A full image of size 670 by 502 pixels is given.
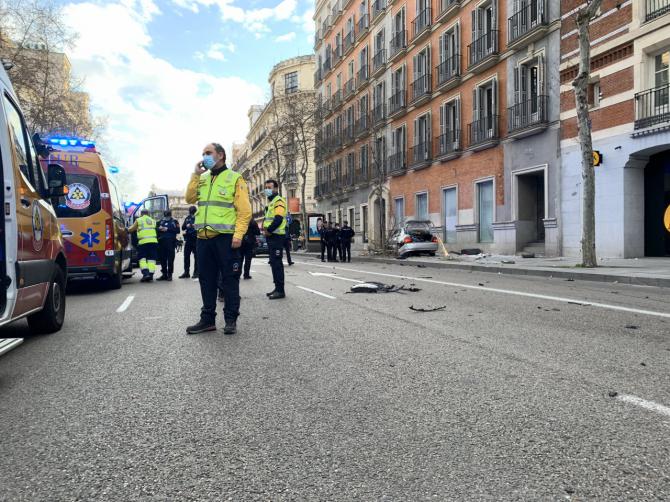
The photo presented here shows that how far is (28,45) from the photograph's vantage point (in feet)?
76.9

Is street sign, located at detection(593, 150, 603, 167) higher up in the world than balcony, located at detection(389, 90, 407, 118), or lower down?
lower down

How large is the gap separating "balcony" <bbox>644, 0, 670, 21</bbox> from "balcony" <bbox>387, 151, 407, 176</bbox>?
16.3 m

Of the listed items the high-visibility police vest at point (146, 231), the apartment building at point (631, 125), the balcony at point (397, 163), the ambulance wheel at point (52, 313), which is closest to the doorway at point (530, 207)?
the apartment building at point (631, 125)

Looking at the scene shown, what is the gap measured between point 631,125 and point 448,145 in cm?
1086

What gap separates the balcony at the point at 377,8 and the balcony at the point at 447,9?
777 cm

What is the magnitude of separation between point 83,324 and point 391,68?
30586mm

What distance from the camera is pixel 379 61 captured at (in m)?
35.8

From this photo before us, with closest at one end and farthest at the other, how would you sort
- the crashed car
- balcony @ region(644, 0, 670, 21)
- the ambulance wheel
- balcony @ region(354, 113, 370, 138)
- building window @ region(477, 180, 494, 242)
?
the ambulance wheel, balcony @ region(644, 0, 670, 21), the crashed car, building window @ region(477, 180, 494, 242), balcony @ region(354, 113, 370, 138)

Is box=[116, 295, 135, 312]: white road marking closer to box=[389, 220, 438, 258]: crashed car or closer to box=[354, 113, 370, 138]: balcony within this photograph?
box=[389, 220, 438, 258]: crashed car

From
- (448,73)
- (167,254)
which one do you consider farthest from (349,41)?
(167,254)

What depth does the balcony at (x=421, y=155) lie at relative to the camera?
96.1 feet

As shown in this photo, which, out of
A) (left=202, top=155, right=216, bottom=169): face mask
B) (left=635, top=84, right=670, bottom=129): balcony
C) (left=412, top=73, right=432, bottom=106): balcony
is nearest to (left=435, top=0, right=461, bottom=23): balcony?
(left=412, top=73, right=432, bottom=106): balcony

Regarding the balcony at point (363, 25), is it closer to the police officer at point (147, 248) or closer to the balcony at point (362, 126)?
the balcony at point (362, 126)

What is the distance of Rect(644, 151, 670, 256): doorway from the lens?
57.2 feet
